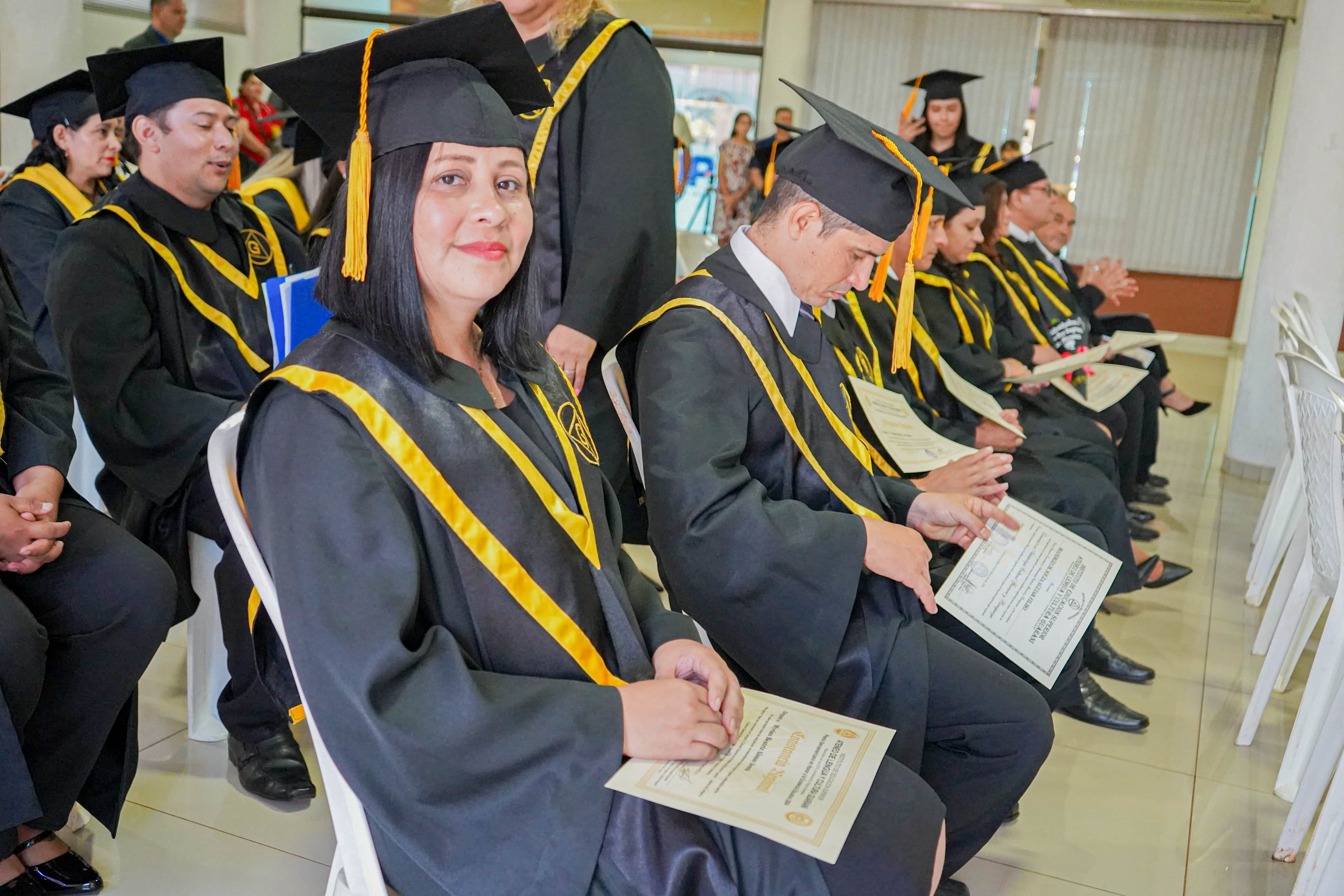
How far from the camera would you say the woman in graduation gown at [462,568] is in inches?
50.9

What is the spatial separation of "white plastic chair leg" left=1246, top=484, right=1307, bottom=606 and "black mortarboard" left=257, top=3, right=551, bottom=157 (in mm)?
3704

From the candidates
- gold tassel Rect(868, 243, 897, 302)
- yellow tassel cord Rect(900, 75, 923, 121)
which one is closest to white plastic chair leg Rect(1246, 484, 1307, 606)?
yellow tassel cord Rect(900, 75, 923, 121)

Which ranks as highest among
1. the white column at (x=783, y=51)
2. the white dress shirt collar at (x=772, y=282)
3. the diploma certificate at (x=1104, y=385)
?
the white column at (x=783, y=51)

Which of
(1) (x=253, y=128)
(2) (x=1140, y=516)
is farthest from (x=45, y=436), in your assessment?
(1) (x=253, y=128)

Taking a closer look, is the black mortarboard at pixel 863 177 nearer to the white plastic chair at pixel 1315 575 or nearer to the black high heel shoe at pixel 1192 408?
the white plastic chair at pixel 1315 575

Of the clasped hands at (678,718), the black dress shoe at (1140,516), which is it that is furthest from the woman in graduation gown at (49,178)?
the black dress shoe at (1140,516)

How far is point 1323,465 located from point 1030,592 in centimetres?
116

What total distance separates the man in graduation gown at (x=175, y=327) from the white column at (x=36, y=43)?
5.10 m

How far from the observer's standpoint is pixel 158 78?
2869 millimetres

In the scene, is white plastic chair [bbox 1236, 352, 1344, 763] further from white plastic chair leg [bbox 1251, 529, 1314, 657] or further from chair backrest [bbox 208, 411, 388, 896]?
chair backrest [bbox 208, 411, 388, 896]

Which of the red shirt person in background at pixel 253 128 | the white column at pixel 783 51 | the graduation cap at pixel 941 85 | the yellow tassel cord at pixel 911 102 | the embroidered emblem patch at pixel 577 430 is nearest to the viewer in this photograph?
the embroidered emblem patch at pixel 577 430

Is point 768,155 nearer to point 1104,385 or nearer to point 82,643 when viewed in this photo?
point 1104,385

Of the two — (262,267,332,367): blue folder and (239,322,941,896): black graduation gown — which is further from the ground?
(262,267,332,367): blue folder

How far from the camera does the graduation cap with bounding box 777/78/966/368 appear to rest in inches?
85.7
